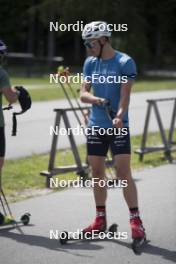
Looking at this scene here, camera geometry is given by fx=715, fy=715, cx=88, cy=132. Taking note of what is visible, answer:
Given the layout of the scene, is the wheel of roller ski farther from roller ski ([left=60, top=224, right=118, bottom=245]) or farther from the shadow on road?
roller ski ([left=60, top=224, right=118, bottom=245])

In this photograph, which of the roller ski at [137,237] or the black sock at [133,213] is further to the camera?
the black sock at [133,213]

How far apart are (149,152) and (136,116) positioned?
6407mm

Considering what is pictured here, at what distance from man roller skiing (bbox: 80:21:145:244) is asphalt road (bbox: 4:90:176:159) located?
504 centimetres

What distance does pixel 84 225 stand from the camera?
648 centimetres

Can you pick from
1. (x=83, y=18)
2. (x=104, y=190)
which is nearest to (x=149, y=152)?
(x=83, y=18)

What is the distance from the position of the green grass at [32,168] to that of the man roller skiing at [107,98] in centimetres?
221

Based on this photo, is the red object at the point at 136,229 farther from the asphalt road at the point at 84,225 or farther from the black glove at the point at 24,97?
the black glove at the point at 24,97

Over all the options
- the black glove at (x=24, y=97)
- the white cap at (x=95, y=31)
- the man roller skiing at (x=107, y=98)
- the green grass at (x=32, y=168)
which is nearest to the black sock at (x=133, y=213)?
the man roller skiing at (x=107, y=98)

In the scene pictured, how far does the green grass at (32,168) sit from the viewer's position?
8484 millimetres

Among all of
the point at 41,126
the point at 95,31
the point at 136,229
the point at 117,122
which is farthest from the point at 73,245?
the point at 41,126

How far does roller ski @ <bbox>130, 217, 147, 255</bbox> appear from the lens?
5620 millimetres

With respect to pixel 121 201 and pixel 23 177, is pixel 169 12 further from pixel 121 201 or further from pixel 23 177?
pixel 23 177

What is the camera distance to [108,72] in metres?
5.70

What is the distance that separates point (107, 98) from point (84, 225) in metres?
1.34
